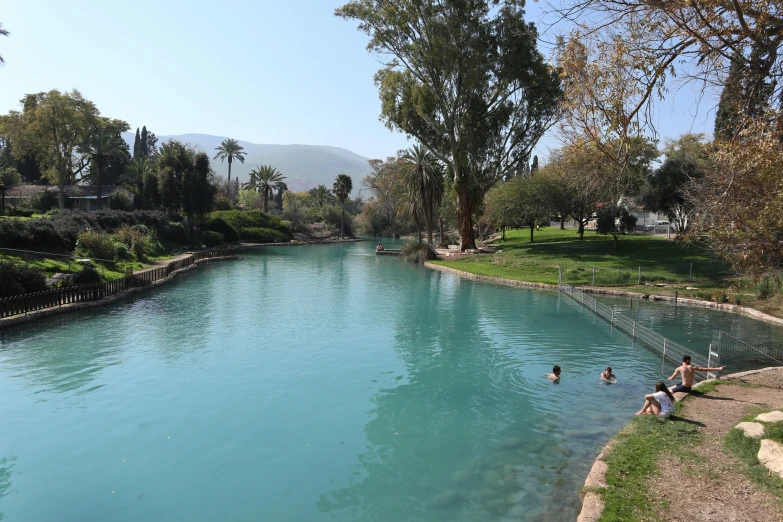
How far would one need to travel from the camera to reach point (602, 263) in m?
42.0

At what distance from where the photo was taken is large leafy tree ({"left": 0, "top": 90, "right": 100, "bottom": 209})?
6544 centimetres

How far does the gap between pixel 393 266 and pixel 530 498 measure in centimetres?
4481

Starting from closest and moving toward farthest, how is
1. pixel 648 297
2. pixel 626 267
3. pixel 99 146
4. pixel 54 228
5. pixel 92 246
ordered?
pixel 648 297
pixel 54 228
pixel 92 246
pixel 626 267
pixel 99 146

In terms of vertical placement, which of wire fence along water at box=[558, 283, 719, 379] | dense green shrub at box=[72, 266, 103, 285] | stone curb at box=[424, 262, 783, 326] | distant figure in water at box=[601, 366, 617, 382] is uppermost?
dense green shrub at box=[72, 266, 103, 285]

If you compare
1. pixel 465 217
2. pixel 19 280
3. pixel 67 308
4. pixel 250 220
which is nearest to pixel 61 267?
pixel 19 280

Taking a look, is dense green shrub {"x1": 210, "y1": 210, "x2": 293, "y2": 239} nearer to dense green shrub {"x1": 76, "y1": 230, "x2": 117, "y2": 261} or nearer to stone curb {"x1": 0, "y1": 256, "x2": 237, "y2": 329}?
dense green shrub {"x1": 76, "y1": 230, "x2": 117, "y2": 261}

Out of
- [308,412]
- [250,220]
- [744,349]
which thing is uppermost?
[250,220]

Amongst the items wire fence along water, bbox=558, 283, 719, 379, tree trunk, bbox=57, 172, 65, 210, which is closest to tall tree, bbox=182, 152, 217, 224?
tree trunk, bbox=57, 172, 65, 210

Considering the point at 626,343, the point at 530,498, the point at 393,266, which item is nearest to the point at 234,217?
the point at 393,266

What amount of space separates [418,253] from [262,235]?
123 feet

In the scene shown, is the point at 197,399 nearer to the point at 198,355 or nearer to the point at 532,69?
the point at 198,355

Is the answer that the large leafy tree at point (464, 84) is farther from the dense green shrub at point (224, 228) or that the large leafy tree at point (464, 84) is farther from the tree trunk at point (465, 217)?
the dense green shrub at point (224, 228)

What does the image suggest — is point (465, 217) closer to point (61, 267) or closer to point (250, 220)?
point (61, 267)

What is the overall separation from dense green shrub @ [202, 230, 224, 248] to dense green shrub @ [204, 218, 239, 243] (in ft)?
12.7
